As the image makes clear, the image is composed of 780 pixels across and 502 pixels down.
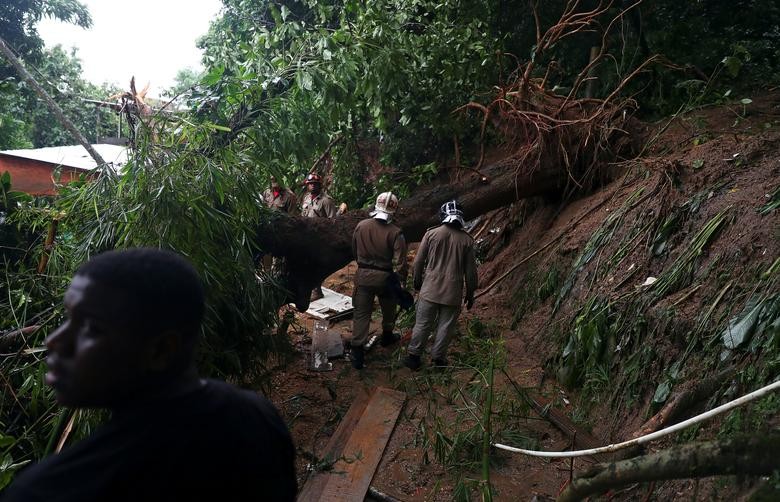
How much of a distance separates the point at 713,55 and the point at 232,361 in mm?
7635

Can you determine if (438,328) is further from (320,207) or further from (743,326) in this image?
(743,326)

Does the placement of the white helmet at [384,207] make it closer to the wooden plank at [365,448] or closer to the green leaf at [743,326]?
the wooden plank at [365,448]

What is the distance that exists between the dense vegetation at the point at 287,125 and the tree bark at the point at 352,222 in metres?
0.50

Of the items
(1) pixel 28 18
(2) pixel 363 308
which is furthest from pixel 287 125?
(1) pixel 28 18

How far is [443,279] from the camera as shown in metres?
6.12

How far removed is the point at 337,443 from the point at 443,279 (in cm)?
206

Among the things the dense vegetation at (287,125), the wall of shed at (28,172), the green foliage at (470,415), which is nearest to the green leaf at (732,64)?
the dense vegetation at (287,125)

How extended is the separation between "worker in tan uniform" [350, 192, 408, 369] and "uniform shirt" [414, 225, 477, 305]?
363mm

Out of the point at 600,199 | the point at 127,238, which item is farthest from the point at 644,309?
the point at 127,238

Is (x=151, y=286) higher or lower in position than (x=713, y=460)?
higher

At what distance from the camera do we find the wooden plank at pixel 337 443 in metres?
4.11

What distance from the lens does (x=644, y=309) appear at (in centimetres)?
458

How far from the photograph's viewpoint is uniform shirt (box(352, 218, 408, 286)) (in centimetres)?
622

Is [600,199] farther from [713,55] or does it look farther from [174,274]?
[174,274]
